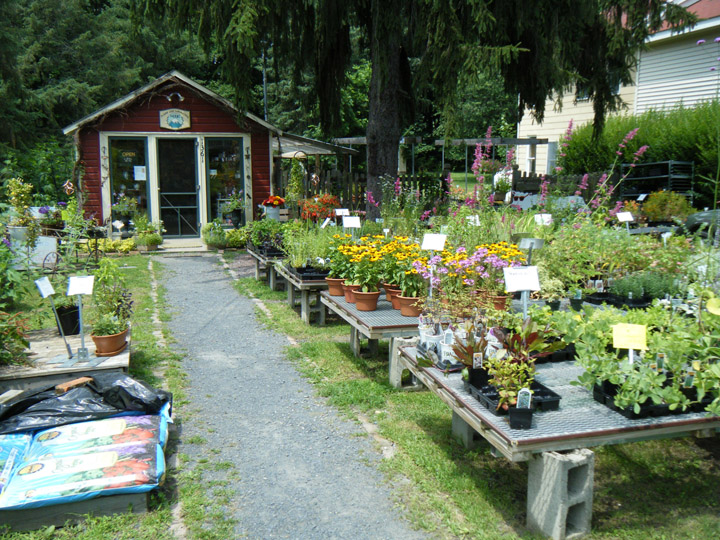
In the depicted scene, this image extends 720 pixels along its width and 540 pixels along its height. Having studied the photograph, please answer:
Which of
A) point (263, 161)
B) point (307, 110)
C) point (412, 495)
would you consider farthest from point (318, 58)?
point (412, 495)

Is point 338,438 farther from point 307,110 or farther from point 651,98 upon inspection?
point 651,98

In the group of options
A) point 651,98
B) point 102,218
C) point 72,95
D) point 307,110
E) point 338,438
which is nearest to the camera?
point 338,438

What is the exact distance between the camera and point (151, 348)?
20.1 ft

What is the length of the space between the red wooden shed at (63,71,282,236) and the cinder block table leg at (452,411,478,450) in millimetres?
10562

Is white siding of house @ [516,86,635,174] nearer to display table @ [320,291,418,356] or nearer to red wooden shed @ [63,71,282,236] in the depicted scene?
red wooden shed @ [63,71,282,236]

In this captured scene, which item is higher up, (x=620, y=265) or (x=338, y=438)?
(x=620, y=265)

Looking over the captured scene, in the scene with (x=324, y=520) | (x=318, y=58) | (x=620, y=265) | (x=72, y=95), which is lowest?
(x=324, y=520)

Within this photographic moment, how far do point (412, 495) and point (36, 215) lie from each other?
11670mm

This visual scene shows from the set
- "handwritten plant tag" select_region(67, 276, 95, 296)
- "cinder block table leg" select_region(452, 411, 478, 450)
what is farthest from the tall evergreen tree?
"cinder block table leg" select_region(452, 411, 478, 450)

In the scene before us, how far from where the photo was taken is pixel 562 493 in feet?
9.39

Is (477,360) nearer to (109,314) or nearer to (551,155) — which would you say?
(109,314)

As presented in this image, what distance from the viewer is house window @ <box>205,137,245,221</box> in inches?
554

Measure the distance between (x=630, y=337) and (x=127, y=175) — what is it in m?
12.6

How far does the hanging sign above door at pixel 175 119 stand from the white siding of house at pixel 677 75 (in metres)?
12.2
